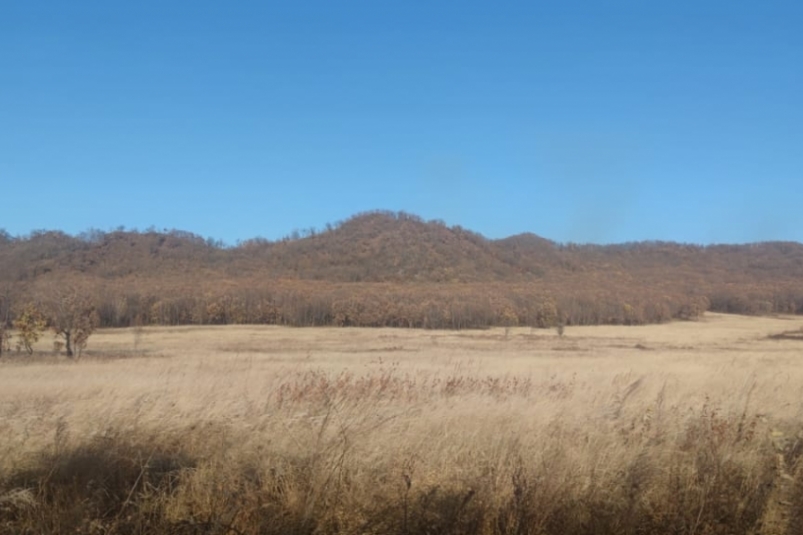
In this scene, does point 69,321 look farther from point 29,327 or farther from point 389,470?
point 389,470

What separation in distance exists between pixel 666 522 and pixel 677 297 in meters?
142

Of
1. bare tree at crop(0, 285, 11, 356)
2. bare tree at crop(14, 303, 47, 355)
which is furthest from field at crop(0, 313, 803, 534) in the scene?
bare tree at crop(0, 285, 11, 356)

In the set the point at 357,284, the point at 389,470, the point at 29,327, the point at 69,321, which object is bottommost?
the point at 389,470

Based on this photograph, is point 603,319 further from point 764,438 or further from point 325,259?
point 764,438

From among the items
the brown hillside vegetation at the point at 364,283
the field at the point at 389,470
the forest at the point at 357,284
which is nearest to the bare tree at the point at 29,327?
the forest at the point at 357,284

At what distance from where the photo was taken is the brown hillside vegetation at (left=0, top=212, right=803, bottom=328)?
358ft

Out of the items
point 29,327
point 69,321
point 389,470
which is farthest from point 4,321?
point 389,470

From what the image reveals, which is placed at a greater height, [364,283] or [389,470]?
[364,283]

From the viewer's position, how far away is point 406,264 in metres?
176

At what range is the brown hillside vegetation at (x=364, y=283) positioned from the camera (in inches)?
4294

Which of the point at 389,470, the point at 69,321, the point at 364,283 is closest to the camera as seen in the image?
the point at 389,470

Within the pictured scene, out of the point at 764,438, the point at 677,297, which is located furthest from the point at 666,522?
the point at 677,297

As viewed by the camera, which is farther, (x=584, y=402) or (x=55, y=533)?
(x=584, y=402)

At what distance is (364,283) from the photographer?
A: 15688cm
